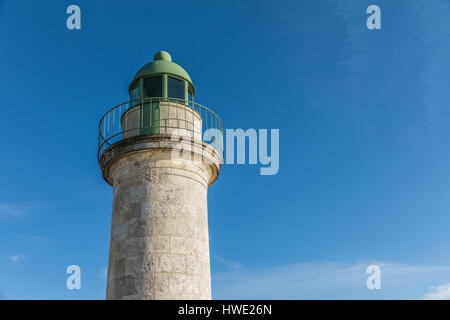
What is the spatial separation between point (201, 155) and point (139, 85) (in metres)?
3.03

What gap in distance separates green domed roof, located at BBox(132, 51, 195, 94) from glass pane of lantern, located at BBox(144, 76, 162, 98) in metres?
0.19

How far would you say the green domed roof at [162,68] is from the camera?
1445cm

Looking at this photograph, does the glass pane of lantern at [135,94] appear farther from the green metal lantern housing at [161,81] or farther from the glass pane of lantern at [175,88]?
the glass pane of lantern at [175,88]

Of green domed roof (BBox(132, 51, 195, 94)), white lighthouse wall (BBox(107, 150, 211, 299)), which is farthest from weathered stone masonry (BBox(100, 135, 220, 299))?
green domed roof (BBox(132, 51, 195, 94))

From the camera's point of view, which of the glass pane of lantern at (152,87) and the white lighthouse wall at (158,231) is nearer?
the white lighthouse wall at (158,231)

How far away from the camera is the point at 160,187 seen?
12.8m

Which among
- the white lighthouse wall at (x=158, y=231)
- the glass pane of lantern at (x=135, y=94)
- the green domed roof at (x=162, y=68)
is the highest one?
the green domed roof at (x=162, y=68)

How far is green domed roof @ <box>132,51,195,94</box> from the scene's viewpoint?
1445 cm

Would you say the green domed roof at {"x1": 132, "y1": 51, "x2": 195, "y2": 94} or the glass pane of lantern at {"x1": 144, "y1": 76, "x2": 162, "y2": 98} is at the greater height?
the green domed roof at {"x1": 132, "y1": 51, "x2": 195, "y2": 94}

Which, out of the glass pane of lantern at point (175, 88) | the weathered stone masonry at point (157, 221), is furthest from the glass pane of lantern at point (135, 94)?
the weathered stone masonry at point (157, 221)

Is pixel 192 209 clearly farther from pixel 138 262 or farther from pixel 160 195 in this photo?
pixel 138 262

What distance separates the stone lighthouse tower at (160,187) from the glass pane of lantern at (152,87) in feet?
0.10

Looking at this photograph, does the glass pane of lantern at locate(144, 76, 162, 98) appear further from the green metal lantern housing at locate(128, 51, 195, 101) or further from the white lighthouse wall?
the white lighthouse wall
